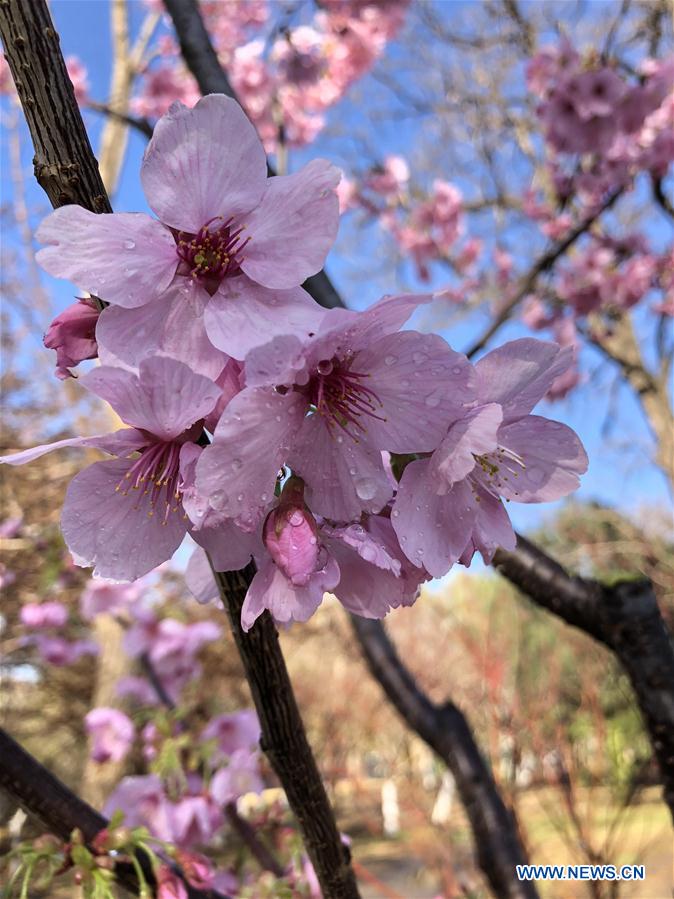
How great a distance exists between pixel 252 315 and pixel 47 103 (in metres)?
0.25

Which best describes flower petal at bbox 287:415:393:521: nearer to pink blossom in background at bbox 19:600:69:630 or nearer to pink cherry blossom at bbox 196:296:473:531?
pink cherry blossom at bbox 196:296:473:531

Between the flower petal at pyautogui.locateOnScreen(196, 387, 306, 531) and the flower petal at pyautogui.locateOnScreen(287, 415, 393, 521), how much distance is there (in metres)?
0.02

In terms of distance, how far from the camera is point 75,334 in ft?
2.00

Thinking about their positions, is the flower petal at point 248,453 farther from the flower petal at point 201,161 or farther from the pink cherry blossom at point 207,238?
the flower petal at point 201,161

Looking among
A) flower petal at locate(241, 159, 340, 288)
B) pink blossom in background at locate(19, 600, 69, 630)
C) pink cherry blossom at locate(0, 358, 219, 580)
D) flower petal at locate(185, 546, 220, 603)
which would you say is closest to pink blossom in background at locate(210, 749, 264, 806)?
flower petal at locate(185, 546, 220, 603)

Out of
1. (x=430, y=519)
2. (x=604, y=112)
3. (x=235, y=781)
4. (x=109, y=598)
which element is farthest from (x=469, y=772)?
(x=604, y=112)

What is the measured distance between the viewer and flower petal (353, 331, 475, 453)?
0.58 meters

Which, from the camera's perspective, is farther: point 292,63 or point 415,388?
point 292,63

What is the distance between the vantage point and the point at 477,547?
658mm

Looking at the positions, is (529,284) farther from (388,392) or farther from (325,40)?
(325,40)

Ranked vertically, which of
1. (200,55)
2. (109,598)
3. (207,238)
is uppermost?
(200,55)

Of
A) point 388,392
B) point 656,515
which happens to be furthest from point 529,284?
point 656,515

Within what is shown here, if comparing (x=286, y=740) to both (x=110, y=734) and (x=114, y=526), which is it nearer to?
(x=114, y=526)

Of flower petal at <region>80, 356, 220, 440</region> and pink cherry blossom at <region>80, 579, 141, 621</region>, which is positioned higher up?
pink cherry blossom at <region>80, 579, 141, 621</region>
